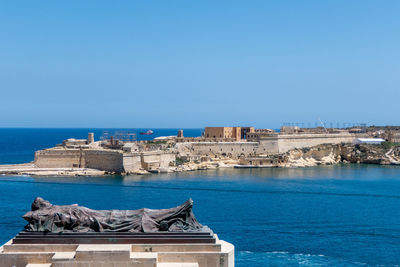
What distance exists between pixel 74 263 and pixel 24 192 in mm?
27660

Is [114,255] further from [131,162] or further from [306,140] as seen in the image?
[306,140]

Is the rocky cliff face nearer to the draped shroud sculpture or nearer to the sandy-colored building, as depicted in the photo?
the sandy-colored building

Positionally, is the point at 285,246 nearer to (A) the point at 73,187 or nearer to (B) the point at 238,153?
(A) the point at 73,187

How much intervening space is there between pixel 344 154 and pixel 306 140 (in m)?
5.14

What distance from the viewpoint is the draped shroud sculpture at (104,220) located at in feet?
39.0

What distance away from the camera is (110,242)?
11.7 meters

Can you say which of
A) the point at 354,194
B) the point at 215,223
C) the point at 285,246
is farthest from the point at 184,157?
the point at 285,246

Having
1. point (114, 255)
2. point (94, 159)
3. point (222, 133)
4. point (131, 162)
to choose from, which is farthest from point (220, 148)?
point (114, 255)

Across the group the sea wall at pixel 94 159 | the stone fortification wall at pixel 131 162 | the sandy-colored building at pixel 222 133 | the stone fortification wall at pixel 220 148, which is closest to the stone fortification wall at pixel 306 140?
the stone fortification wall at pixel 220 148

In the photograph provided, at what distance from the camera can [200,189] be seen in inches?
1561

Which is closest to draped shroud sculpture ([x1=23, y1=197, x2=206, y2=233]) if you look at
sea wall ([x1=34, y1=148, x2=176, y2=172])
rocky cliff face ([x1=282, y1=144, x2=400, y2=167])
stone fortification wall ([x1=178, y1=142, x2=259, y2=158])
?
sea wall ([x1=34, y1=148, x2=176, y2=172])

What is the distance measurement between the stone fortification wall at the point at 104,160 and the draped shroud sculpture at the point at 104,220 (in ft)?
128

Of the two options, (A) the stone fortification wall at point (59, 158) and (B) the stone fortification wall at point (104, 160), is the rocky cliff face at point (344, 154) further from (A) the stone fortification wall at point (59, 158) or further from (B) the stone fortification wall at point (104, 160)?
(A) the stone fortification wall at point (59, 158)

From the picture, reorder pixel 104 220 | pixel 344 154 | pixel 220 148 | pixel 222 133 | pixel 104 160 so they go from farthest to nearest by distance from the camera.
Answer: pixel 222 133 < pixel 344 154 < pixel 220 148 < pixel 104 160 < pixel 104 220
